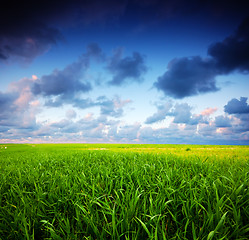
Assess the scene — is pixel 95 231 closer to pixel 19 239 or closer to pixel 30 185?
pixel 19 239

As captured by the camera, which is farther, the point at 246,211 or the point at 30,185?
the point at 30,185

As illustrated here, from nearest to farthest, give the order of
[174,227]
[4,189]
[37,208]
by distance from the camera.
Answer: [174,227] < [37,208] < [4,189]

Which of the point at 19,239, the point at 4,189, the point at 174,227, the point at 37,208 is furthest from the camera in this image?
the point at 4,189

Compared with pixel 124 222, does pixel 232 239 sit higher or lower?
lower

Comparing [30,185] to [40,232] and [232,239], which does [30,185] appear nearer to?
[40,232]

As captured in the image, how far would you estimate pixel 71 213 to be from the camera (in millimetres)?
2490

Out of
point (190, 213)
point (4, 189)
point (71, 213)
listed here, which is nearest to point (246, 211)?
point (190, 213)

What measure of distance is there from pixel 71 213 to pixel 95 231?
866 mm

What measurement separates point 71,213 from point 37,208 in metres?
0.56

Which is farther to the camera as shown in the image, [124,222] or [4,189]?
[4,189]

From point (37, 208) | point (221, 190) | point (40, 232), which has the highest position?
point (221, 190)

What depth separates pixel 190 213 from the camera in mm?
2201

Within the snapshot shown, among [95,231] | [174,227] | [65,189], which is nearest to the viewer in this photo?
[95,231]

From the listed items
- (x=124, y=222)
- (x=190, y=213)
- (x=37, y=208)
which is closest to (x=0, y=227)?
(x=37, y=208)
